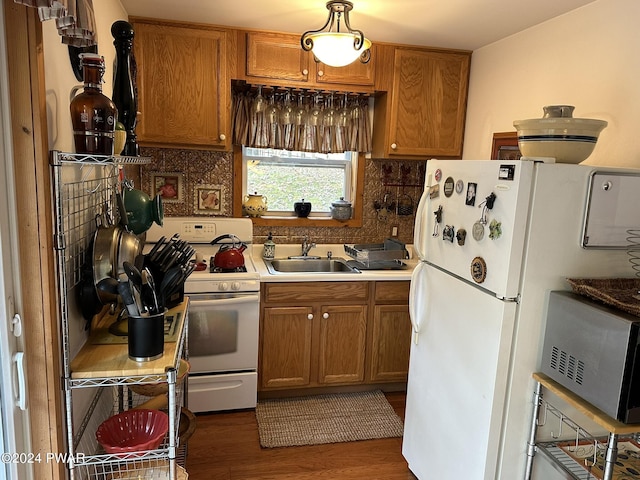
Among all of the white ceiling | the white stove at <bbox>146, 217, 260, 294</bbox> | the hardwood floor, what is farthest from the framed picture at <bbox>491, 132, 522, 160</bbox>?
the hardwood floor

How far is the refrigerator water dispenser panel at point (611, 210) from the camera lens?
5.43ft

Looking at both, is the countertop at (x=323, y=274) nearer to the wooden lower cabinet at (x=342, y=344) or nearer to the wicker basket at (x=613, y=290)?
the wooden lower cabinet at (x=342, y=344)

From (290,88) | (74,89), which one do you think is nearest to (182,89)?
(290,88)

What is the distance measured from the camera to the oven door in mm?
2775

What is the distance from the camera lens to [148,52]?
9.30 feet

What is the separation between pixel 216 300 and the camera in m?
2.78

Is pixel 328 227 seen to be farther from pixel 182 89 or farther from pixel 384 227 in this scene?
pixel 182 89

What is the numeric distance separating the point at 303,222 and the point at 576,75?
1.95 m

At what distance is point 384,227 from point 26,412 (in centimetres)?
276

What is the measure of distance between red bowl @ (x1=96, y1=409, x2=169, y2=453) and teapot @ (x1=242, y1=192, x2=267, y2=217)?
1792mm

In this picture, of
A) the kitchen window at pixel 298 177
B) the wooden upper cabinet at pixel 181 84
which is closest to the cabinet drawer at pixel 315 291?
the kitchen window at pixel 298 177

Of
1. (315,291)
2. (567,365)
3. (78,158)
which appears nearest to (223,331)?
(315,291)

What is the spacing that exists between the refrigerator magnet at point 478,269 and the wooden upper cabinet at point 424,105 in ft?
5.27

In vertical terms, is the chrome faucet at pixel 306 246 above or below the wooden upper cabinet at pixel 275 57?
below
